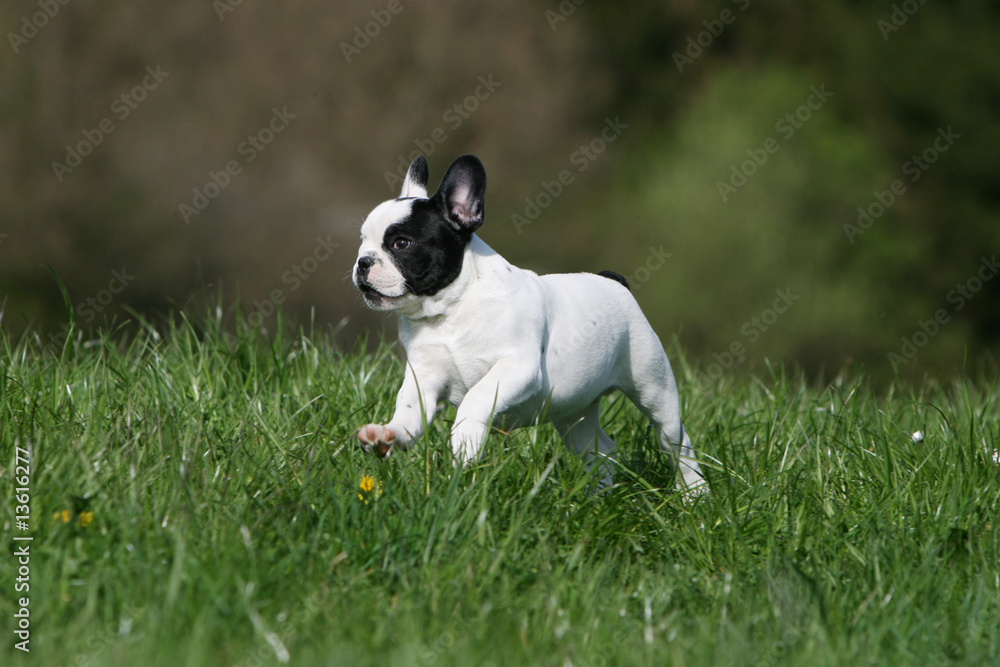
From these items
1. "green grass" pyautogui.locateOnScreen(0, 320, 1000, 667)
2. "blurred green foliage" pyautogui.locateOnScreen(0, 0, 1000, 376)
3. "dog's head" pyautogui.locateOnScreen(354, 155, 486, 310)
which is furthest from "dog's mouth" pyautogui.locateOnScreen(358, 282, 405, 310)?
"blurred green foliage" pyautogui.locateOnScreen(0, 0, 1000, 376)

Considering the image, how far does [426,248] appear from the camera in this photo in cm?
343

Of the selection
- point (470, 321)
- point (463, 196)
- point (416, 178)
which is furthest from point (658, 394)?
point (416, 178)

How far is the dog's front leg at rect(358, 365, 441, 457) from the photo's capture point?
119 inches

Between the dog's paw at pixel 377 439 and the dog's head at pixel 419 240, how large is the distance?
56cm

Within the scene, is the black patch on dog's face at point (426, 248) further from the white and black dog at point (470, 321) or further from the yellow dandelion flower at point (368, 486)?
the yellow dandelion flower at point (368, 486)

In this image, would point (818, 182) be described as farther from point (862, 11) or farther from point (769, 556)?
point (769, 556)

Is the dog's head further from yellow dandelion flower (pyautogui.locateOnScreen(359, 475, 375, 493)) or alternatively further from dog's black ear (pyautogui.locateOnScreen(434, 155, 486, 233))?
yellow dandelion flower (pyautogui.locateOnScreen(359, 475, 375, 493))

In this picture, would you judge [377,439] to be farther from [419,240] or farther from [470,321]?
[419,240]

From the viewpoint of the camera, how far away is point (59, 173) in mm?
13953

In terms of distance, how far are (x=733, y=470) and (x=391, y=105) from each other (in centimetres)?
1435

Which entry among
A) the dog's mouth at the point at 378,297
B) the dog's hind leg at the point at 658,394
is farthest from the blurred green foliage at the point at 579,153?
the dog's mouth at the point at 378,297

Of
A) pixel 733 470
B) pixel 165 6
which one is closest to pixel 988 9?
pixel 165 6

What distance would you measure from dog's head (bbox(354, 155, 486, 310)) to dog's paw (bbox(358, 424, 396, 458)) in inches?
21.9

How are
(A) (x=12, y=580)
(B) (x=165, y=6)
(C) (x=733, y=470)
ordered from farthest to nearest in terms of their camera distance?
1. (B) (x=165, y=6)
2. (C) (x=733, y=470)
3. (A) (x=12, y=580)
